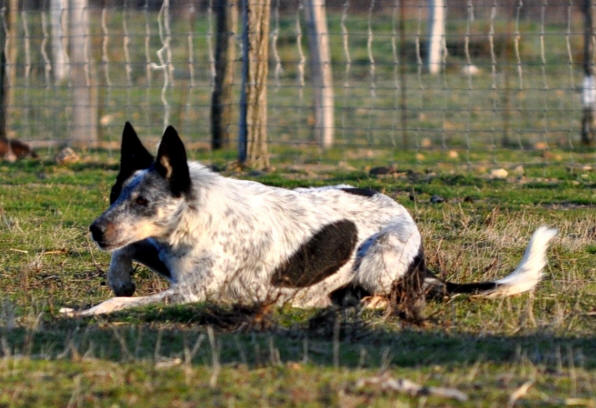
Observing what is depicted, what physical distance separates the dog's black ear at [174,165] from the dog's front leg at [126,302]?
58 centimetres

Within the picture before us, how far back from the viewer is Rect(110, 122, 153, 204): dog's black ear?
255 inches

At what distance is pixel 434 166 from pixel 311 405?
961cm

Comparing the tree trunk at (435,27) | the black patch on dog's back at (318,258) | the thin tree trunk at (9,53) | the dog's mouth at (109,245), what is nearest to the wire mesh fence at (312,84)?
the thin tree trunk at (9,53)

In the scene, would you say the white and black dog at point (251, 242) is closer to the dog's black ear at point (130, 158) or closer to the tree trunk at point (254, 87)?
the dog's black ear at point (130, 158)

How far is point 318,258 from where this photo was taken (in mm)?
6652

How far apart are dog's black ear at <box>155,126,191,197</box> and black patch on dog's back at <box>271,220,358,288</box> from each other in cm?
76

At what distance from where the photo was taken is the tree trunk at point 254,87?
41.1 ft

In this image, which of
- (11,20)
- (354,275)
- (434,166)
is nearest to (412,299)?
(354,275)

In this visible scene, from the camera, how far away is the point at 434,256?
777cm

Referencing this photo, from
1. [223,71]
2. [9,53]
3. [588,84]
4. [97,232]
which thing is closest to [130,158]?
[97,232]

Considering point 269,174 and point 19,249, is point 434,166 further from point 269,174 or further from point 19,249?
point 19,249

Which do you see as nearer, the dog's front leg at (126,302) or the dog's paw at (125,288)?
the dog's front leg at (126,302)

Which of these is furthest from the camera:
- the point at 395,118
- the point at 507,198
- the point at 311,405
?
the point at 395,118

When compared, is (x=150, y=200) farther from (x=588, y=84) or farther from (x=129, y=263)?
(x=588, y=84)
